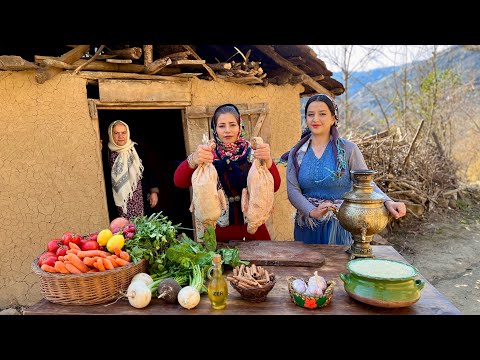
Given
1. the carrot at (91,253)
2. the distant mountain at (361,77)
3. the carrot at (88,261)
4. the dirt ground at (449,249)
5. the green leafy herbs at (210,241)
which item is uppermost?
the distant mountain at (361,77)

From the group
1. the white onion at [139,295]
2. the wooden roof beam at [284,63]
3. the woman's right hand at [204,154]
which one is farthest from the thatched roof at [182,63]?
the white onion at [139,295]

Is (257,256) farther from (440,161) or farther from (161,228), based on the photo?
(440,161)

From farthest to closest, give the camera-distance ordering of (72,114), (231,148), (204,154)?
(72,114) → (231,148) → (204,154)

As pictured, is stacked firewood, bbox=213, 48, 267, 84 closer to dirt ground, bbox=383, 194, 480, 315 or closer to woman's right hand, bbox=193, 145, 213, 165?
woman's right hand, bbox=193, 145, 213, 165

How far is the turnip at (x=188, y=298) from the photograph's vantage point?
1757 millimetres

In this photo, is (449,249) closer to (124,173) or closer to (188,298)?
(124,173)

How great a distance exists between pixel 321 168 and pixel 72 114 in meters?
2.89

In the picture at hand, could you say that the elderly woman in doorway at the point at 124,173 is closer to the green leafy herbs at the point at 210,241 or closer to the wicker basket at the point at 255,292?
the green leafy herbs at the point at 210,241

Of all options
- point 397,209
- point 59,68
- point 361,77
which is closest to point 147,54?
point 59,68

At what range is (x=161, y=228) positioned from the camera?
86.1 inches

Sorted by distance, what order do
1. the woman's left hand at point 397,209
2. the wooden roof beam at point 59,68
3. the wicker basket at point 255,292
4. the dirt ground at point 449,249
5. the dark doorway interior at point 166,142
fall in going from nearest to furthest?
1. the wicker basket at point 255,292
2. the woman's left hand at point 397,209
3. the wooden roof beam at point 59,68
4. the dirt ground at point 449,249
5. the dark doorway interior at point 166,142

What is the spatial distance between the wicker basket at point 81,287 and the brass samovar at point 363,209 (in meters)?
1.36

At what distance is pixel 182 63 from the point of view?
4.09 metres

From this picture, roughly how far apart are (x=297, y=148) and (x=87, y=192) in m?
2.60
